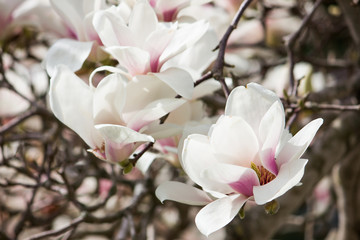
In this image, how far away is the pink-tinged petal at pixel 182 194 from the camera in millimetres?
673

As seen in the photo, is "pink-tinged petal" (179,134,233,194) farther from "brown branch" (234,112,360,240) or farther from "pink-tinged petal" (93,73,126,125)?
"brown branch" (234,112,360,240)

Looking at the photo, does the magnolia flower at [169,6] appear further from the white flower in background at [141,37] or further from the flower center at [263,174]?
the flower center at [263,174]

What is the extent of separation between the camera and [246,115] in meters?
0.64

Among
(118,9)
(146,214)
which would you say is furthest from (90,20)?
(146,214)

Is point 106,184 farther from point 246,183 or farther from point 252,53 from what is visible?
point 246,183

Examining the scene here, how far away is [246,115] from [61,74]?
22 centimetres

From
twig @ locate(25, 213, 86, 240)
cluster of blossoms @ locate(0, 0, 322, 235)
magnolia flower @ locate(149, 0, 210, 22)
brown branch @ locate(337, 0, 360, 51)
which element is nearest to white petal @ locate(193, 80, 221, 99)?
cluster of blossoms @ locate(0, 0, 322, 235)

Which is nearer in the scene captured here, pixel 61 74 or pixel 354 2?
pixel 61 74

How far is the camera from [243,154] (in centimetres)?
63

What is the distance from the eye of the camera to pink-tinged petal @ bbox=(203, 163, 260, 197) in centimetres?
60

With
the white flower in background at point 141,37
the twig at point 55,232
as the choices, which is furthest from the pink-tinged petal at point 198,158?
the twig at point 55,232

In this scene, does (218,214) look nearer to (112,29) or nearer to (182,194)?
(182,194)

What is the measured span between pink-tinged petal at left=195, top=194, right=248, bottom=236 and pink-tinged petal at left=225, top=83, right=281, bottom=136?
0.25ft

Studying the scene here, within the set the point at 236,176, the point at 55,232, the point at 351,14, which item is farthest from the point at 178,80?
the point at 351,14
